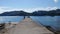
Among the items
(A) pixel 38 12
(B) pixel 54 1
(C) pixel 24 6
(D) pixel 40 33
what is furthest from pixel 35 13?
(D) pixel 40 33

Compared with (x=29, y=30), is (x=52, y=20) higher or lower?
lower

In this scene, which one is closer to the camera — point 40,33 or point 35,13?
point 40,33

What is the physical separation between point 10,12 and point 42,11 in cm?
70

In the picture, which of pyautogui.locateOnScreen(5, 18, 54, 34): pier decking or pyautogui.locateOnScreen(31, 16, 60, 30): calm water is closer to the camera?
pyautogui.locateOnScreen(5, 18, 54, 34): pier decking

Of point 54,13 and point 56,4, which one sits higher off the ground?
point 56,4

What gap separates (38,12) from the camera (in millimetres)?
3275

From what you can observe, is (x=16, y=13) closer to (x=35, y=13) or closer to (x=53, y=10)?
(x=35, y=13)

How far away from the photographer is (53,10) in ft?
10.6

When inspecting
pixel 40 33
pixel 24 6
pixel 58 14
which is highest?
pixel 24 6

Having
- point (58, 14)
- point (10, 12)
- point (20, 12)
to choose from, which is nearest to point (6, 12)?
point (10, 12)

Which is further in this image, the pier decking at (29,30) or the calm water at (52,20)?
the calm water at (52,20)

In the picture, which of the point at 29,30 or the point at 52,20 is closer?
the point at 29,30

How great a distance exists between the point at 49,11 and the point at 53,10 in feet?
0.30

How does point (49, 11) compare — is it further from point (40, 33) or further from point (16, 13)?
point (40, 33)
